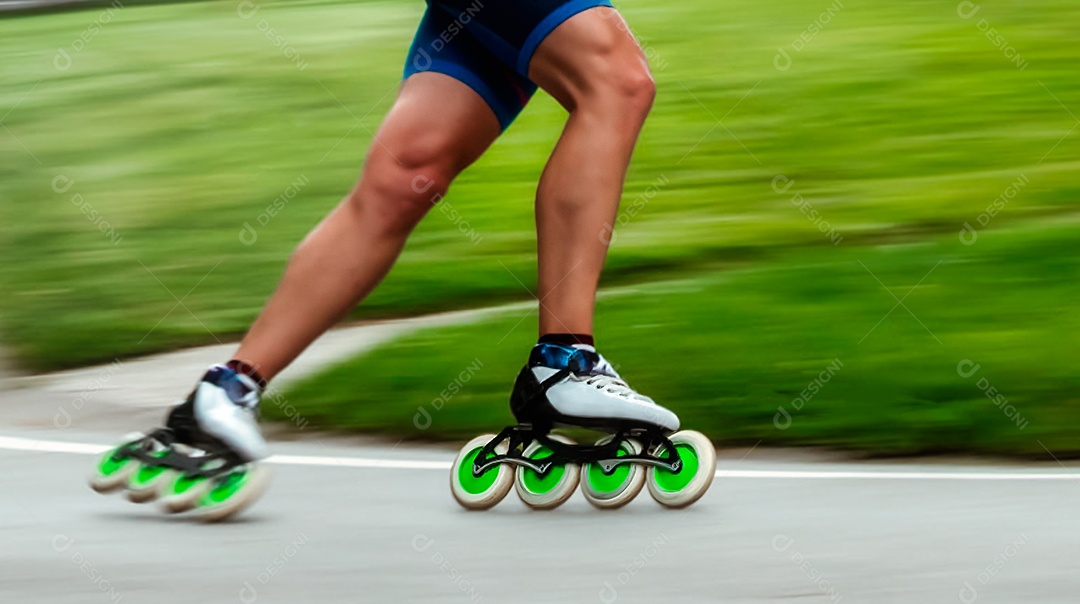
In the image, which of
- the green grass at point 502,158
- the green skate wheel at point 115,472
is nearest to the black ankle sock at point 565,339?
the green skate wheel at point 115,472

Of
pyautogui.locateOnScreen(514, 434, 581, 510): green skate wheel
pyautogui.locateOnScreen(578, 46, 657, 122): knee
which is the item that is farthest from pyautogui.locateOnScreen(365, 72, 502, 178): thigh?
pyautogui.locateOnScreen(514, 434, 581, 510): green skate wheel

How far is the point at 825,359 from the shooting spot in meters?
5.04

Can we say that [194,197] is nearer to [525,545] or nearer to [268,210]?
[268,210]

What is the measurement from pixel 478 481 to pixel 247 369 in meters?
0.55

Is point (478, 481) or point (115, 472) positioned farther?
point (478, 481)

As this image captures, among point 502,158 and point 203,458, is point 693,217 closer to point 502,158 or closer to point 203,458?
point 502,158

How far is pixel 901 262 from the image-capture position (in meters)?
5.99

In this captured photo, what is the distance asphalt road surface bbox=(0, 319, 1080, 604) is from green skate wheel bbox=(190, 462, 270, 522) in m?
0.05

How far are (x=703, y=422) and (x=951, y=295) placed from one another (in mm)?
1189

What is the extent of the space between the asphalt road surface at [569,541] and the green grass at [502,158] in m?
2.19

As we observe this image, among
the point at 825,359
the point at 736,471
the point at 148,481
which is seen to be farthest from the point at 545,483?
the point at 825,359

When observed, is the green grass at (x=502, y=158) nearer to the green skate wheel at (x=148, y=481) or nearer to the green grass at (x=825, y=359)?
the green grass at (x=825, y=359)

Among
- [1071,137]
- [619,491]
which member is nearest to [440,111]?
[619,491]

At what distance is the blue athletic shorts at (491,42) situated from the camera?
→ 3697mm
